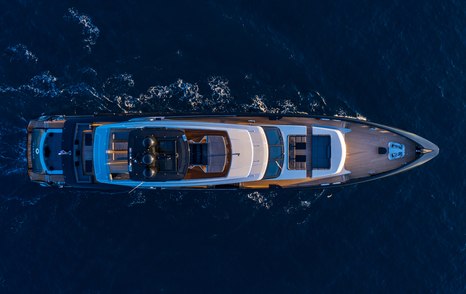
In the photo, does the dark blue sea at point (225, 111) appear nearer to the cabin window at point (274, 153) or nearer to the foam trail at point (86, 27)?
the foam trail at point (86, 27)

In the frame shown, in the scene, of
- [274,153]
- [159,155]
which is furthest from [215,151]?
[274,153]

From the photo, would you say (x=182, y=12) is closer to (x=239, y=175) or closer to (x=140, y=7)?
(x=140, y=7)

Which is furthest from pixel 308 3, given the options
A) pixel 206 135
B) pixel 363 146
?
pixel 206 135

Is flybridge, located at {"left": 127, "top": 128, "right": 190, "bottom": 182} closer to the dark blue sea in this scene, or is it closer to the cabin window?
the dark blue sea

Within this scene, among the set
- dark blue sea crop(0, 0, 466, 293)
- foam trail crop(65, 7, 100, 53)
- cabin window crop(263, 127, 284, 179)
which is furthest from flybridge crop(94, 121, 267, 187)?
foam trail crop(65, 7, 100, 53)

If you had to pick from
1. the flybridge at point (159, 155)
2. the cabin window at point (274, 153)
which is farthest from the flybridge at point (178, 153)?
the cabin window at point (274, 153)

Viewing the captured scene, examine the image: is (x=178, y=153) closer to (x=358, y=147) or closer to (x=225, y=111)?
(x=225, y=111)
